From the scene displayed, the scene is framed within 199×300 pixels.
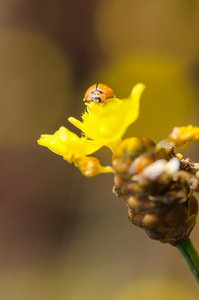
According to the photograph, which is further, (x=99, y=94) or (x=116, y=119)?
(x=99, y=94)

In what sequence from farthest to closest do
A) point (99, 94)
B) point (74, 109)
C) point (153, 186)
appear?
point (74, 109) < point (99, 94) < point (153, 186)

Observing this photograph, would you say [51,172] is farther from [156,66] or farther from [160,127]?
[156,66]

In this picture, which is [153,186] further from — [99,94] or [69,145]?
[99,94]

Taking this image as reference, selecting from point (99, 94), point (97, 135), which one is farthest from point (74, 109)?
point (97, 135)

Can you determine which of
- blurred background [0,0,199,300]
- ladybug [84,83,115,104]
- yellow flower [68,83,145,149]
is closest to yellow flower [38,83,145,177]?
yellow flower [68,83,145,149]

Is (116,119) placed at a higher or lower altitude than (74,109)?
lower

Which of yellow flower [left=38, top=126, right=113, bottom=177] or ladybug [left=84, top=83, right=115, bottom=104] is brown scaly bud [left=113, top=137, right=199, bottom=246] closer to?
yellow flower [left=38, top=126, right=113, bottom=177]
